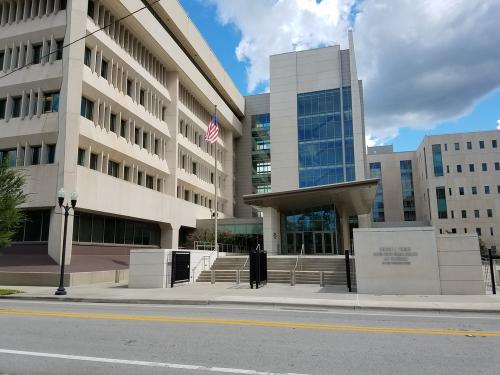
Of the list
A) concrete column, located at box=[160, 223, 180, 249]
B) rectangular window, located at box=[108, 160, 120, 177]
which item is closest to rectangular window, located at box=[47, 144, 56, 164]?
rectangular window, located at box=[108, 160, 120, 177]

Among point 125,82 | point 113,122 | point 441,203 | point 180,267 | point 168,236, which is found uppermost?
point 125,82

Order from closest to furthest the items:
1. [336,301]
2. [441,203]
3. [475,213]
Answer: [336,301], [475,213], [441,203]

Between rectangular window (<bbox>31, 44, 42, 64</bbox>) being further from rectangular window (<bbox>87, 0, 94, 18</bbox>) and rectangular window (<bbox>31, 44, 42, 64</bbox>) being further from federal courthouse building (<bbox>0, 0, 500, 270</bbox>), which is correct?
rectangular window (<bbox>87, 0, 94, 18</bbox>)

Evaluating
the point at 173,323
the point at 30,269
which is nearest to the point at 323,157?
the point at 30,269

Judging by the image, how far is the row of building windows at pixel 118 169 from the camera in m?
30.6

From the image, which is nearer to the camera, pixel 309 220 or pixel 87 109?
pixel 87 109

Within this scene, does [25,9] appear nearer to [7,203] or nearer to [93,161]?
[93,161]

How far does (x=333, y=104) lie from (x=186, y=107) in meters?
22.9

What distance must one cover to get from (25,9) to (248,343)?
3318 centimetres

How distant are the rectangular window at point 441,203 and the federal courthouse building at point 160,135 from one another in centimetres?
3972

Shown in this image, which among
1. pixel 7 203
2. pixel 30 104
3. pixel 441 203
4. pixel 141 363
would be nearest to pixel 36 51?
pixel 30 104

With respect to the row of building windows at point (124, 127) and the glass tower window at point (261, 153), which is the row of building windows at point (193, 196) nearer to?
the row of building windows at point (124, 127)

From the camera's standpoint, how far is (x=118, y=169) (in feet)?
117

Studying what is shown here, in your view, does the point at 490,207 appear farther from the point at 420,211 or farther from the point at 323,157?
the point at 323,157
